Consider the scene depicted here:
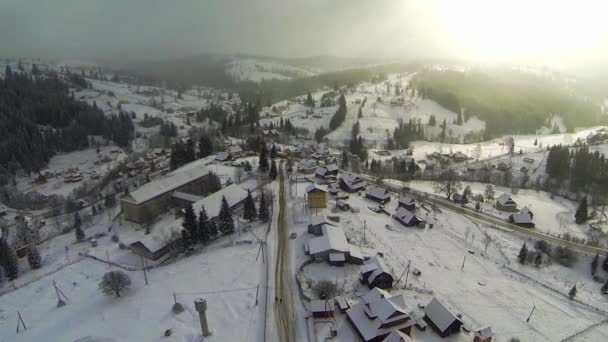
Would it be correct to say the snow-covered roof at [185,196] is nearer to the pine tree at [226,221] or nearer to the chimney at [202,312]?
the pine tree at [226,221]

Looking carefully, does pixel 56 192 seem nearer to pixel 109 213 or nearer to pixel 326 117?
pixel 109 213

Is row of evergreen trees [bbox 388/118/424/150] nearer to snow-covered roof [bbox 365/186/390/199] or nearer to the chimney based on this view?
snow-covered roof [bbox 365/186/390/199]

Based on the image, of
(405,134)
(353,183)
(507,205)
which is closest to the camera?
(507,205)

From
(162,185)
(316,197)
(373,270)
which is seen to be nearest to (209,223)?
(316,197)

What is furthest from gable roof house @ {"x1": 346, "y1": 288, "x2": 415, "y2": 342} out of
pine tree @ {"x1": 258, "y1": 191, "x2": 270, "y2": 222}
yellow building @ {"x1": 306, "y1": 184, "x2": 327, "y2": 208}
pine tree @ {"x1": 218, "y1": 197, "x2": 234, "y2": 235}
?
yellow building @ {"x1": 306, "y1": 184, "x2": 327, "y2": 208}

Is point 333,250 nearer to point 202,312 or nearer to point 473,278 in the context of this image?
point 202,312

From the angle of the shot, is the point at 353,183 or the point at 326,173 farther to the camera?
the point at 326,173

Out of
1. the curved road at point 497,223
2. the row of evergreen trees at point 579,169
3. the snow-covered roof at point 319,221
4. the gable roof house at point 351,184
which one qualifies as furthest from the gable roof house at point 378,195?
the row of evergreen trees at point 579,169
